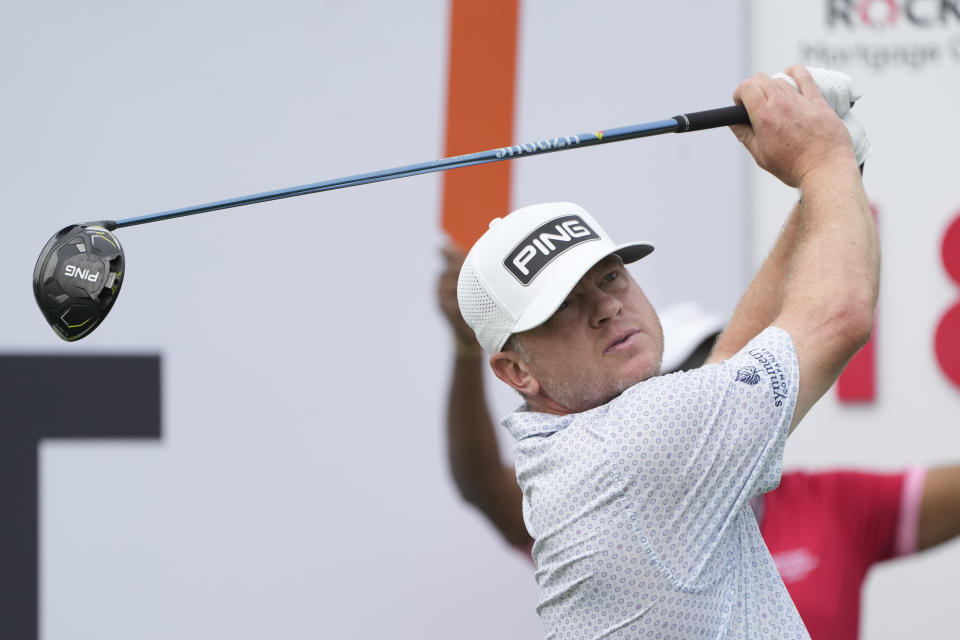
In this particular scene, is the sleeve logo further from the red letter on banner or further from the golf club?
the red letter on banner

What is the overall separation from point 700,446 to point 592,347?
0.64 feet

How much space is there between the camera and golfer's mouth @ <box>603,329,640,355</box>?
1.31 meters

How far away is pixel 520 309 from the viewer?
4.32ft

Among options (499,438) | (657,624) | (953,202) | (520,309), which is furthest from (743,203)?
(657,624)

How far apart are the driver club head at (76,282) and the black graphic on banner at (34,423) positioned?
1133mm

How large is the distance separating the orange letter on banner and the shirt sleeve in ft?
4.19

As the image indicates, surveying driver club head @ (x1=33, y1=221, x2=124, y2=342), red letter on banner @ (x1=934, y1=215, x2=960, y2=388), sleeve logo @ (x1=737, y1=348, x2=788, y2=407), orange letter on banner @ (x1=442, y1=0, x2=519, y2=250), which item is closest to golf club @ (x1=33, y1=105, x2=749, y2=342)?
driver club head @ (x1=33, y1=221, x2=124, y2=342)

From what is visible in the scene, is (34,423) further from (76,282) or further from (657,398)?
(657,398)

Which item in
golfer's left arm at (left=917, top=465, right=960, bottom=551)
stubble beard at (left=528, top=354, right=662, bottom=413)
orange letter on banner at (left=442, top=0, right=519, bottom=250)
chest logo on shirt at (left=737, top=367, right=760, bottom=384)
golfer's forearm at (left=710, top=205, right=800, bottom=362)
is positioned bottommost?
golfer's left arm at (left=917, top=465, right=960, bottom=551)

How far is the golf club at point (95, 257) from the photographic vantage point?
4.31 feet

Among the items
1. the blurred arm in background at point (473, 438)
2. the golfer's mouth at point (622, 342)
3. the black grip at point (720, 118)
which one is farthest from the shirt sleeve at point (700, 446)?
the blurred arm in background at point (473, 438)

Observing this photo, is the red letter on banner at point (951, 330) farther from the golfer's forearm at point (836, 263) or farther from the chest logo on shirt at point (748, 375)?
the chest logo on shirt at point (748, 375)

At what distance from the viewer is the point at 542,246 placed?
4.38ft

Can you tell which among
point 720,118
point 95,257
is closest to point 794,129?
point 720,118
